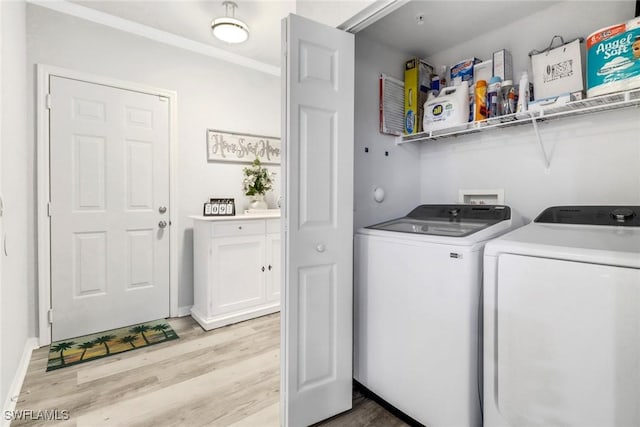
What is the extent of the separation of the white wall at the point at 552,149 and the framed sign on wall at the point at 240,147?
1.92 metres

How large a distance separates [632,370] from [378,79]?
70.6 inches

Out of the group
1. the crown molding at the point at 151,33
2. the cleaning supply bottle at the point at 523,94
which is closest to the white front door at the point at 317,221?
the cleaning supply bottle at the point at 523,94

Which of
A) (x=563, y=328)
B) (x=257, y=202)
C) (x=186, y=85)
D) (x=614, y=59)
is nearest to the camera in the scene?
(x=563, y=328)

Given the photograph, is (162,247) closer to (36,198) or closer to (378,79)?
(36,198)

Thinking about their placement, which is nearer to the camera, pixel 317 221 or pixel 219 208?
pixel 317 221

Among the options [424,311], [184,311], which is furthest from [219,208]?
[424,311]

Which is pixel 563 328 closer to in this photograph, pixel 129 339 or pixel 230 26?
pixel 230 26

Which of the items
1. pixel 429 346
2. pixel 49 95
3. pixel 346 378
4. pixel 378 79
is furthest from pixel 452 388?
pixel 49 95

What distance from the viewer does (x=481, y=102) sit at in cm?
179

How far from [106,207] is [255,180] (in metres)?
1.35

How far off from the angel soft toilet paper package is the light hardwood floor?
185cm

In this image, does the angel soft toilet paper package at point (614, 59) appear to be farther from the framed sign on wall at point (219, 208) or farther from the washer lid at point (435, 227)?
the framed sign on wall at point (219, 208)

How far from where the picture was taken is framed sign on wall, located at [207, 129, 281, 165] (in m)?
3.14

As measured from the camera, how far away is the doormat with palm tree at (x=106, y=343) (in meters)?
2.19
